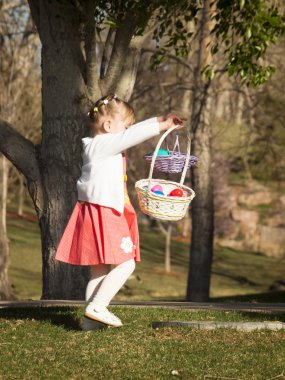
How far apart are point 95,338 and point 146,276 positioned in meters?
25.2

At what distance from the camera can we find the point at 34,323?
25.5 feet

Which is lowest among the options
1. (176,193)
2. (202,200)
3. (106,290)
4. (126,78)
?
(202,200)

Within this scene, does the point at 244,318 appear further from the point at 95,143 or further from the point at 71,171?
the point at 71,171

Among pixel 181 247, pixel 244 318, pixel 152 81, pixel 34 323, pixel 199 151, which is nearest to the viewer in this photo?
pixel 34 323

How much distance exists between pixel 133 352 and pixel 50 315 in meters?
2.07

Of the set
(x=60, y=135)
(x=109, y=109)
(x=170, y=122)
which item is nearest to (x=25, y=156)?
(x=60, y=135)

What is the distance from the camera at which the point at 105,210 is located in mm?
7043

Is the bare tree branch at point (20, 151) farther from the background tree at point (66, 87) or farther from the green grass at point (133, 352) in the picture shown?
the green grass at point (133, 352)

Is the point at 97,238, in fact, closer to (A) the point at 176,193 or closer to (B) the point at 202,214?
(A) the point at 176,193

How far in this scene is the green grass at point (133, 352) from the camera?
5.95 metres

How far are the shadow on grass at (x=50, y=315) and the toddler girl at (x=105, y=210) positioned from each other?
2.12ft

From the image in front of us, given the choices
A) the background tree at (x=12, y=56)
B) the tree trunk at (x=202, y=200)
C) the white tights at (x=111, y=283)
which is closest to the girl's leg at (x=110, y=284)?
the white tights at (x=111, y=283)

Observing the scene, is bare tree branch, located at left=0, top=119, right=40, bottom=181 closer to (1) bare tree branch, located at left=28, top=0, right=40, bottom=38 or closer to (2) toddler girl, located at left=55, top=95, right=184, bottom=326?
(1) bare tree branch, located at left=28, top=0, right=40, bottom=38

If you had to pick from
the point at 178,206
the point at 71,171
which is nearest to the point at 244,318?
the point at 178,206
